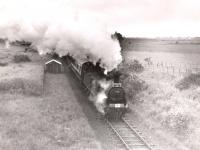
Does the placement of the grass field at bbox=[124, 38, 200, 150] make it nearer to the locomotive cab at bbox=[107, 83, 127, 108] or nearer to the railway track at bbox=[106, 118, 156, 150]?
the railway track at bbox=[106, 118, 156, 150]

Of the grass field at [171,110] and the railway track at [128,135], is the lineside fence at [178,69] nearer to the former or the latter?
the grass field at [171,110]

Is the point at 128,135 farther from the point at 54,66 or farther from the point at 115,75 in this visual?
the point at 54,66

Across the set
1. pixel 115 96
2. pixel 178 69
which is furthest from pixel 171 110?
pixel 178 69

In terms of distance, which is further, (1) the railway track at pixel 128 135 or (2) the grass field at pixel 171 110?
(2) the grass field at pixel 171 110

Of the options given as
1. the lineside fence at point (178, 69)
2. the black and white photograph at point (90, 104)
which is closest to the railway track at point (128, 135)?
the black and white photograph at point (90, 104)

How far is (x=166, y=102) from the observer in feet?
81.8

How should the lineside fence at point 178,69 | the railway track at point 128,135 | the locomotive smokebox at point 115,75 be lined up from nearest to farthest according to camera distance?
1. the railway track at point 128,135
2. the locomotive smokebox at point 115,75
3. the lineside fence at point 178,69

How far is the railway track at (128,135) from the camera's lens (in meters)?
17.2

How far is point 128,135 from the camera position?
19453 mm

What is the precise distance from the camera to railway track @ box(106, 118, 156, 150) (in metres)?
17.2

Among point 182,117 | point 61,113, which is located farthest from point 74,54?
point 182,117

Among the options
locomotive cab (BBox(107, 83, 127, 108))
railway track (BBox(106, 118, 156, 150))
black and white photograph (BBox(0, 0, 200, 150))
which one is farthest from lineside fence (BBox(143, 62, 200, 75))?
railway track (BBox(106, 118, 156, 150))

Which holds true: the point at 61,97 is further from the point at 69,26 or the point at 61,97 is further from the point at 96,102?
the point at 69,26

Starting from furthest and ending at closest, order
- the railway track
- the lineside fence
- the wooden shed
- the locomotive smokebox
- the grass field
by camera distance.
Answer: the wooden shed → the lineside fence → the locomotive smokebox → the grass field → the railway track
